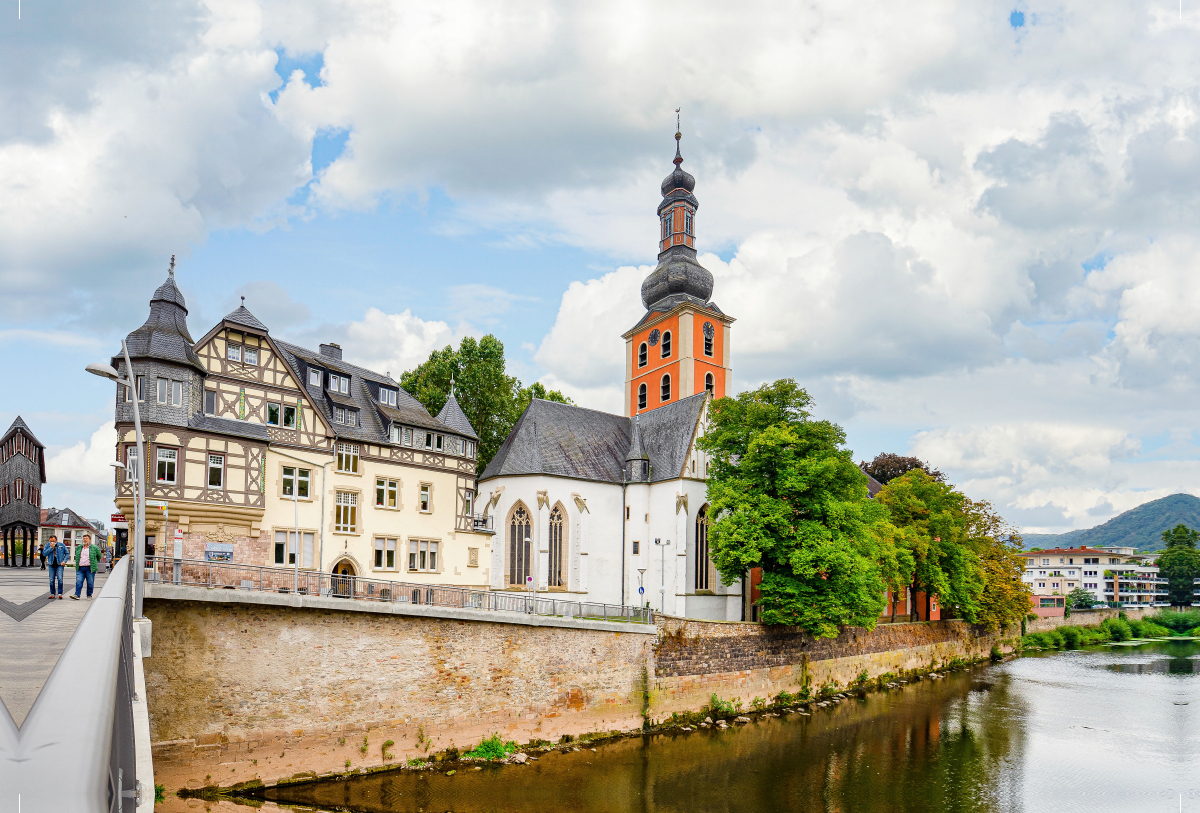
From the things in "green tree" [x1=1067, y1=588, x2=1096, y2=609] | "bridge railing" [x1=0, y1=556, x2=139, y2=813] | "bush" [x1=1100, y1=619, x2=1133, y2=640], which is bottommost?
"green tree" [x1=1067, y1=588, x2=1096, y2=609]

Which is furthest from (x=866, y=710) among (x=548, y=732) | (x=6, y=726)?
(x=6, y=726)

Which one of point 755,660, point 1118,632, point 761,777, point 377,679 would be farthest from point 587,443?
point 1118,632

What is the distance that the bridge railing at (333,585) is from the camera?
2045cm

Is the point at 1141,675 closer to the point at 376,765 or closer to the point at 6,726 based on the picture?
the point at 376,765

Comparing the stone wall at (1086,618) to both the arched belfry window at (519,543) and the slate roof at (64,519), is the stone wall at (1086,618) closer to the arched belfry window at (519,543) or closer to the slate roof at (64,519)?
the arched belfry window at (519,543)

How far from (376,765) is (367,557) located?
1109 centimetres

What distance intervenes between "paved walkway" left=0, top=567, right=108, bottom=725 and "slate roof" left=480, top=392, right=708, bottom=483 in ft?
82.3

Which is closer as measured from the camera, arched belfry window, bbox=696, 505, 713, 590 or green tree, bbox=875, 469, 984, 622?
arched belfry window, bbox=696, 505, 713, 590

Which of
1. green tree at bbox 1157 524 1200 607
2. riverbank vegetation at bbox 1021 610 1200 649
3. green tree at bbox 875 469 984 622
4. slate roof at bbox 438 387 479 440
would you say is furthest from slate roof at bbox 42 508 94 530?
green tree at bbox 1157 524 1200 607

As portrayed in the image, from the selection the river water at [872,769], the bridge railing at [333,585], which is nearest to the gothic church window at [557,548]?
the bridge railing at [333,585]

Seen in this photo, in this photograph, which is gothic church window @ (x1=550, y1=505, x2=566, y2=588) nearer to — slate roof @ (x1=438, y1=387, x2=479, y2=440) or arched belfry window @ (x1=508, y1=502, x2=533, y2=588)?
arched belfry window @ (x1=508, y1=502, x2=533, y2=588)

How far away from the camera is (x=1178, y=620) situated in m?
82.8

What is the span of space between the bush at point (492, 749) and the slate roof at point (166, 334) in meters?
16.0

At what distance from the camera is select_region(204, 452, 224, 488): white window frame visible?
2680 centimetres
